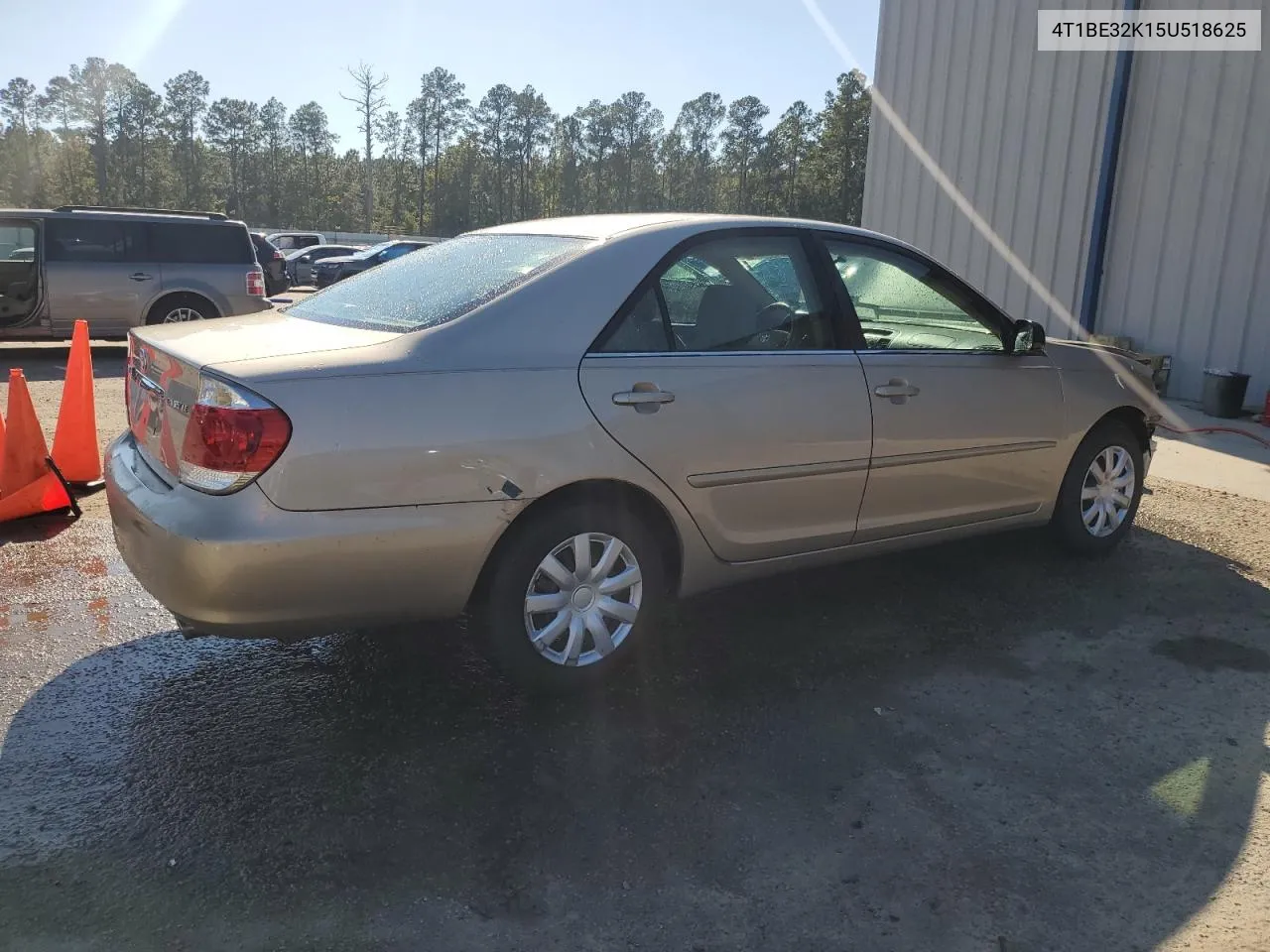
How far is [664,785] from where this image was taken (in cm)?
294

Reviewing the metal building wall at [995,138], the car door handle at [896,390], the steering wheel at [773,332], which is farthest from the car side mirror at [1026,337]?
the metal building wall at [995,138]

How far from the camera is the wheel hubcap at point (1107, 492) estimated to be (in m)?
4.99

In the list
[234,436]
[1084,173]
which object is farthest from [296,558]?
[1084,173]

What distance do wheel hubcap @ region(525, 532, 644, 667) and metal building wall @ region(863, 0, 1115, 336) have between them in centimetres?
1002

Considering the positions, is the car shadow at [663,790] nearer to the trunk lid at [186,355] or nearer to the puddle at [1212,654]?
the puddle at [1212,654]

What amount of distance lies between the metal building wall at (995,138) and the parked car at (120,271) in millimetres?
8836

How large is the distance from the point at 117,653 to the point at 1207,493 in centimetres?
659

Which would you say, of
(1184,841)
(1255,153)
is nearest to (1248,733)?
(1184,841)

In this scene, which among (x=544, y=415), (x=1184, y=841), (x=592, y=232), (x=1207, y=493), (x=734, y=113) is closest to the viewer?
(x=1184, y=841)

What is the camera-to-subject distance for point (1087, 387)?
4.84 metres

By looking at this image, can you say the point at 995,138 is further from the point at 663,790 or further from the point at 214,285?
the point at 663,790

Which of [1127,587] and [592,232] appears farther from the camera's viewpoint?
[1127,587]

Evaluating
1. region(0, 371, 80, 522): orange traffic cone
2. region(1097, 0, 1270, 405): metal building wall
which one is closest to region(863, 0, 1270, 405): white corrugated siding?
region(1097, 0, 1270, 405): metal building wall

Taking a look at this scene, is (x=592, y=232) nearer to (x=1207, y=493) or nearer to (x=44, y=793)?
(x=44, y=793)
